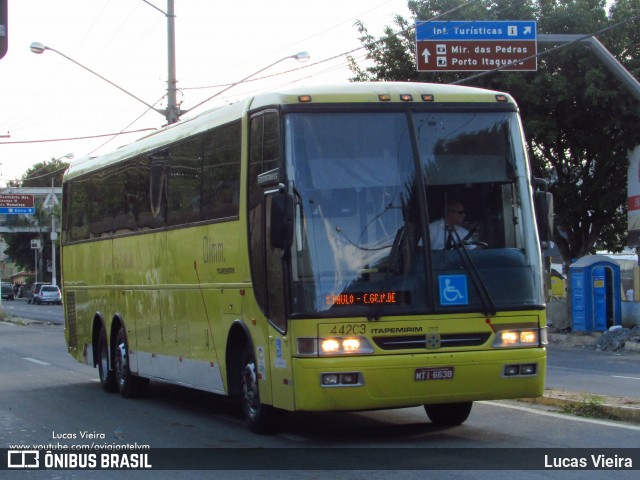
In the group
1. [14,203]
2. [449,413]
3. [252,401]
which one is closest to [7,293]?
[14,203]

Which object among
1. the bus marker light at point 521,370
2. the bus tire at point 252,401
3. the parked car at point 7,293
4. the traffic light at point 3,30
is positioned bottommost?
the parked car at point 7,293

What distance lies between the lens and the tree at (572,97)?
31109 millimetres

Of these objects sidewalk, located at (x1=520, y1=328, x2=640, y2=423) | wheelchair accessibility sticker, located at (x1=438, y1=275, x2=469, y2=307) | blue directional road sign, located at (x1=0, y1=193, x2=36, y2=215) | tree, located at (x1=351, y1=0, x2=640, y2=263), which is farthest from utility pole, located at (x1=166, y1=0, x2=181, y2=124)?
blue directional road sign, located at (x1=0, y1=193, x2=36, y2=215)

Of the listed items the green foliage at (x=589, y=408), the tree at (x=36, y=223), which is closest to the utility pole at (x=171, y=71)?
the green foliage at (x=589, y=408)

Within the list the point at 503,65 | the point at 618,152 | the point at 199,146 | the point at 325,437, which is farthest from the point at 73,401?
the point at 618,152

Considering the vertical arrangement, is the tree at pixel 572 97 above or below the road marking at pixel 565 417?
above

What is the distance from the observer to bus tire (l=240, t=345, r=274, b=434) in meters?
10.4

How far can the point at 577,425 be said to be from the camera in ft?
34.1

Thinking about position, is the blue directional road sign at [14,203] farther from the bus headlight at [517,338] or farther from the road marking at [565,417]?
the bus headlight at [517,338]

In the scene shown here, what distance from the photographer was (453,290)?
9.47m

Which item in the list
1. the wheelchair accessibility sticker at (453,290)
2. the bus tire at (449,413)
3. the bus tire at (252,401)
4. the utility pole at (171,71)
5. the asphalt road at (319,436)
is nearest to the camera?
the asphalt road at (319,436)

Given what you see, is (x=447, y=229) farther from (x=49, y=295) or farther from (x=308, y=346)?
(x=49, y=295)

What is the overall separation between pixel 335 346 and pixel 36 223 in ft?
291

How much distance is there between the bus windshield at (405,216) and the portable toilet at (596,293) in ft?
60.5
